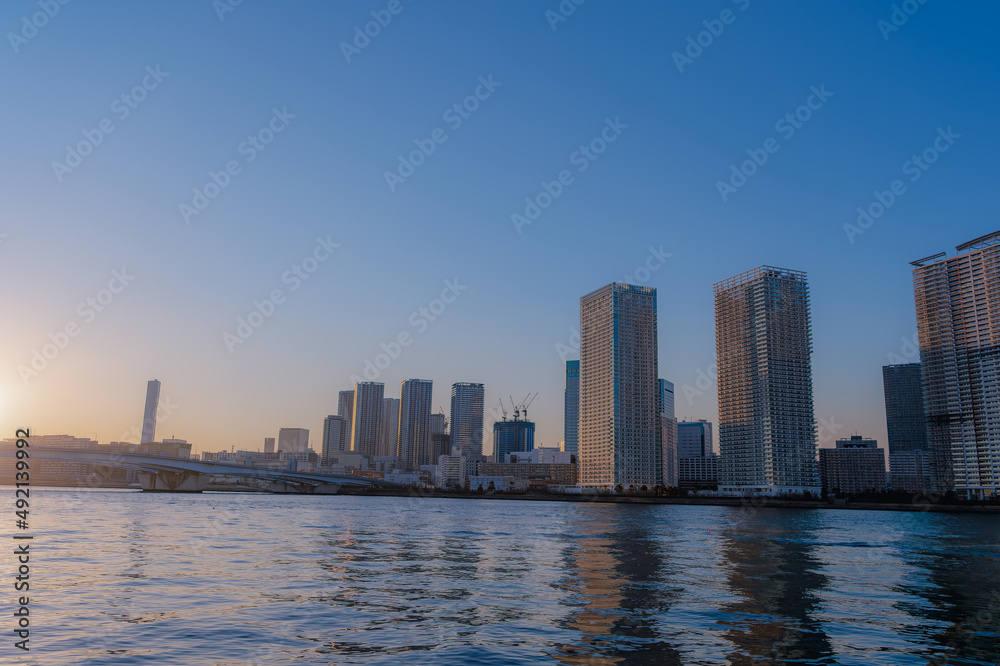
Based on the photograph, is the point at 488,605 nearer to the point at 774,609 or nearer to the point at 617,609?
the point at 617,609

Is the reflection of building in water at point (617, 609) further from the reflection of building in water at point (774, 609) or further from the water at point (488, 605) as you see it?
the reflection of building in water at point (774, 609)

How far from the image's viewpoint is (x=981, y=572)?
48.2m

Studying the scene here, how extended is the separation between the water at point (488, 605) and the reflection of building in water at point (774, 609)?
0.15 m

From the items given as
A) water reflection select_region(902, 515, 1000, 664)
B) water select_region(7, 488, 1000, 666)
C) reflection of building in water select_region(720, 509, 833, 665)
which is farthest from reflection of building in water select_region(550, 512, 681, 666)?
water reflection select_region(902, 515, 1000, 664)

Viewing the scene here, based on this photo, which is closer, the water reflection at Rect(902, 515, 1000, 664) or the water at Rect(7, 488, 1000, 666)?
the water at Rect(7, 488, 1000, 666)

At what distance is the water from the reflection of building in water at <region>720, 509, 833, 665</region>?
15 centimetres

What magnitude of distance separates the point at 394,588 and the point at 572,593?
8.80m

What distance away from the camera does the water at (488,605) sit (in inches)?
882

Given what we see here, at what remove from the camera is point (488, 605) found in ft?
101

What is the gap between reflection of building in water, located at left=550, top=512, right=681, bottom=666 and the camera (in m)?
22.1

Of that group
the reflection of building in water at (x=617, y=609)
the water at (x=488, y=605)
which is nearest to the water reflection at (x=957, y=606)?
the water at (x=488, y=605)

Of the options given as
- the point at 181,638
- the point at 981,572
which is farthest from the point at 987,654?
the point at 981,572

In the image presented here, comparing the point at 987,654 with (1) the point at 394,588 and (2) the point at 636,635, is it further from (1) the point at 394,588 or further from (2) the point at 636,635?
(1) the point at 394,588

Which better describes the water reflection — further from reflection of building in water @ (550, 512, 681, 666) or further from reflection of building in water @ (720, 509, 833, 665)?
reflection of building in water @ (550, 512, 681, 666)
